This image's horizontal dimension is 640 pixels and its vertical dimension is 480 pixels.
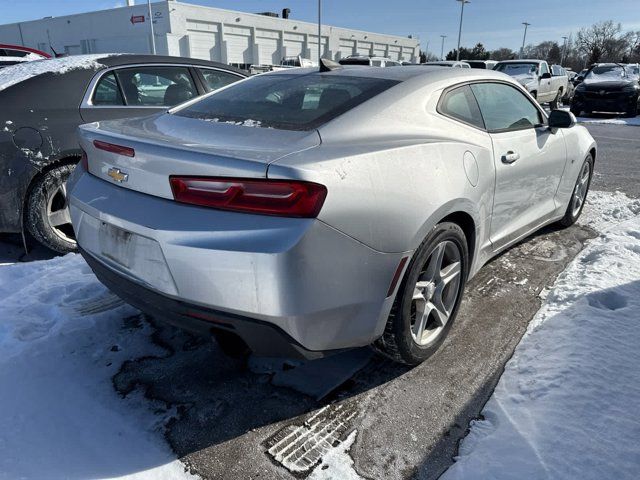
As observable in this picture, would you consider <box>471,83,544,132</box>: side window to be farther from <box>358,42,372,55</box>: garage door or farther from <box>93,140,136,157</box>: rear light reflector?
<box>358,42,372,55</box>: garage door

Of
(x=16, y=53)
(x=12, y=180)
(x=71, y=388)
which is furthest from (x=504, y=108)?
(x=16, y=53)

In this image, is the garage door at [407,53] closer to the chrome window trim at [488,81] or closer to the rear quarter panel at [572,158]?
the rear quarter panel at [572,158]

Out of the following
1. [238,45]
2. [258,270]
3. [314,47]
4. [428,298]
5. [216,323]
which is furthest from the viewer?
[314,47]

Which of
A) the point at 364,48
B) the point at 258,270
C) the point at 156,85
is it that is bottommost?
the point at 258,270

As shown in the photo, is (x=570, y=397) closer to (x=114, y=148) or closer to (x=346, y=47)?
(x=114, y=148)

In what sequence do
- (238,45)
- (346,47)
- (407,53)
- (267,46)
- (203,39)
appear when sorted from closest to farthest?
(203,39)
(238,45)
(267,46)
(346,47)
(407,53)

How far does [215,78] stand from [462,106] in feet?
9.71

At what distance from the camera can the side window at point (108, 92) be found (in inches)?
161

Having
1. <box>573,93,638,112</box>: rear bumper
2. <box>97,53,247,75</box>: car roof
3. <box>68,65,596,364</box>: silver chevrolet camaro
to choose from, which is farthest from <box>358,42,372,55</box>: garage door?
<box>68,65,596,364</box>: silver chevrolet camaro

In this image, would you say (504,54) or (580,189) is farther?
(504,54)

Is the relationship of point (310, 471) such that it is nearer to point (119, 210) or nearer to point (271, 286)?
point (271, 286)

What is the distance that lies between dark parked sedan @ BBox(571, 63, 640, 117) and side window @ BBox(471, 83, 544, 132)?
592 inches

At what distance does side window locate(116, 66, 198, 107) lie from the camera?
434 centimetres

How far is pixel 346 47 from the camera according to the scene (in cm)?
6028
